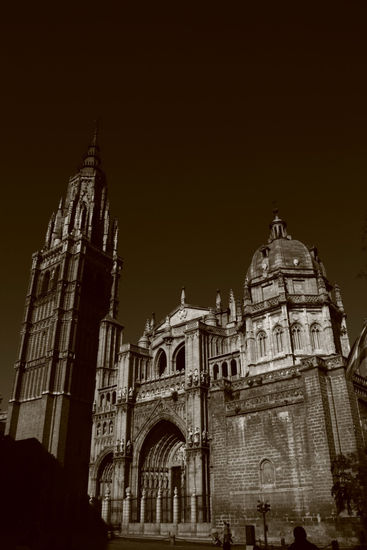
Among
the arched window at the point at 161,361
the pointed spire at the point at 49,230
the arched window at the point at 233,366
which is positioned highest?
the pointed spire at the point at 49,230

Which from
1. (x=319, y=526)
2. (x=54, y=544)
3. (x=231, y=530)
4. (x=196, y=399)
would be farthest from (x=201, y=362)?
(x=54, y=544)


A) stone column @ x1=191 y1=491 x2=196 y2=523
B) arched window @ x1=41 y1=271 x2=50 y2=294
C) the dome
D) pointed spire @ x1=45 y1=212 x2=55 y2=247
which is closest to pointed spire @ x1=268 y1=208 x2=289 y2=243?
the dome

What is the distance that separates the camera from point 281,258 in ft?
140

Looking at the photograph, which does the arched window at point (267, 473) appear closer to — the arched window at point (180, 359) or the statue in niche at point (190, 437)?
the statue in niche at point (190, 437)

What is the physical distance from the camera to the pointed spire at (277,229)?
46.8 metres

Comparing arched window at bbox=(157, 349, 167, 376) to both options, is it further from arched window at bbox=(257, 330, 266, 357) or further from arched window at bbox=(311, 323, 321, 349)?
arched window at bbox=(311, 323, 321, 349)

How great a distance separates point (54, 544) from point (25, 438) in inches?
1418

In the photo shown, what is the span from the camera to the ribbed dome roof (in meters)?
42.4

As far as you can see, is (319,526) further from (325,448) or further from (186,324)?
(186,324)

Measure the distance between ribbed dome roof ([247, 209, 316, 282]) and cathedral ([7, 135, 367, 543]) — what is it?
141mm

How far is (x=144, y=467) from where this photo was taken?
125 feet

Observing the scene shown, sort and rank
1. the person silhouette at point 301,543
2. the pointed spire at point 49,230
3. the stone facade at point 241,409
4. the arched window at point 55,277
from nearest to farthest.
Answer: the person silhouette at point 301,543, the stone facade at point 241,409, the arched window at point 55,277, the pointed spire at point 49,230

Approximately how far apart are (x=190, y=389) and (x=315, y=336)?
1097 centimetres

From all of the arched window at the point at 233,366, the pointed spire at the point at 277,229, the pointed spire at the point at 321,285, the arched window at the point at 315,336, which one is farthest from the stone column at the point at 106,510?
the pointed spire at the point at 277,229
